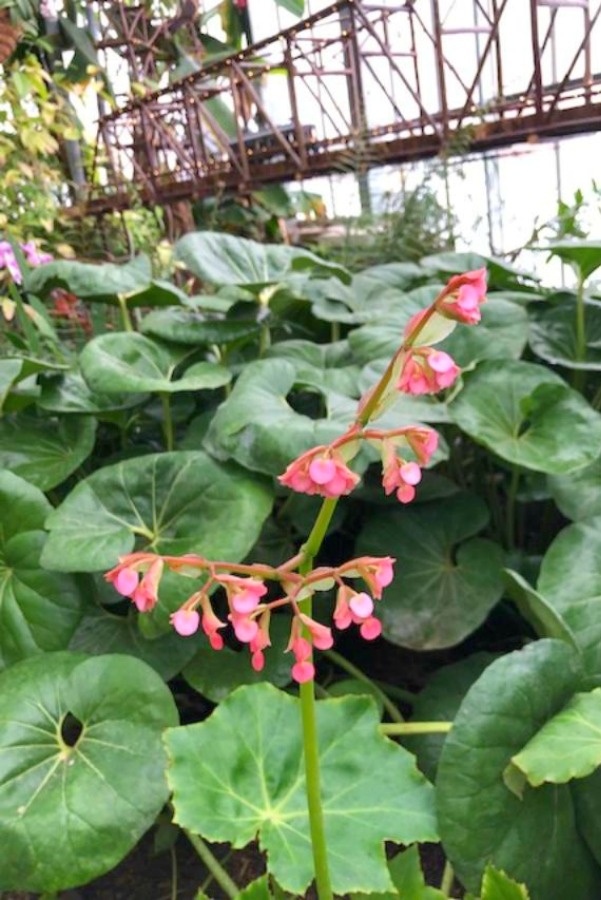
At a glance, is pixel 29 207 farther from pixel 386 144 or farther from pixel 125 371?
pixel 125 371

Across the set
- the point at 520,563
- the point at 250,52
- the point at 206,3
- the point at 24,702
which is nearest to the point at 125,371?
the point at 24,702

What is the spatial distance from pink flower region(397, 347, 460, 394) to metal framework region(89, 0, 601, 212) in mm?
1510

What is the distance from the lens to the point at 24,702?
24.8 inches

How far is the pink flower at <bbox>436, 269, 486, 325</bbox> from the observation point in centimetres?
28

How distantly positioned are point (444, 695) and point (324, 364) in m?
0.46

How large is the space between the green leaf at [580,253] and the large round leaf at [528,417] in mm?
152

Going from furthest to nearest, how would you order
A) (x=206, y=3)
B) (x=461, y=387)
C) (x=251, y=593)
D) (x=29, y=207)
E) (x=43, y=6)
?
1. (x=206, y=3)
2. (x=29, y=207)
3. (x=43, y=6)
4. (x=461, y=387)
5. (x=251, y=593)

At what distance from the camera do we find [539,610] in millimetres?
620

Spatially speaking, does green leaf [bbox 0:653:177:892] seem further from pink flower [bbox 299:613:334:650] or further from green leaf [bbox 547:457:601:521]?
green leaf [bbox 547:457:601:521]

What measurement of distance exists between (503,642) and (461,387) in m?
0.31

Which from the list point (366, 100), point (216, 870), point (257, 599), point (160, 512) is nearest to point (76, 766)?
point (216, 870)

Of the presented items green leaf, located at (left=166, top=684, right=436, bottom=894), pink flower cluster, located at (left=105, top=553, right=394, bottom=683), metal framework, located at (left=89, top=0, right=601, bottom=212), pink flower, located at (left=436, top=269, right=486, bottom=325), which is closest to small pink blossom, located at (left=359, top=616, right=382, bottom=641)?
pink flower cluster, located at (left=105, top=553, right=394, bottom=683)

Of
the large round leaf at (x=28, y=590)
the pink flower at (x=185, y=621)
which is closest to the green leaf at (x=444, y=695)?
the large round leaf at (x=28, y=590)

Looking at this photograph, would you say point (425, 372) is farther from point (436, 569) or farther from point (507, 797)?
point (436, 569)
